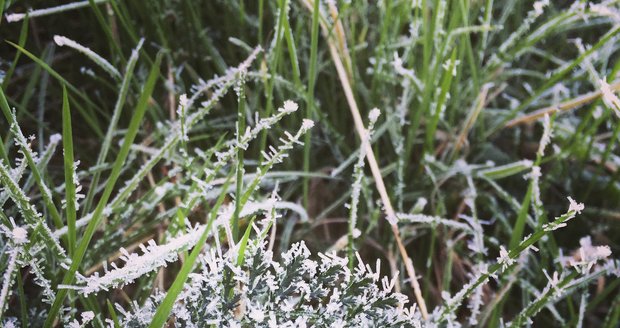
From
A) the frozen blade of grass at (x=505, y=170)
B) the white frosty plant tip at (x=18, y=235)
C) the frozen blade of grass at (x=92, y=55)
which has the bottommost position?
the frozen blade of grass at (x=505, y=170)

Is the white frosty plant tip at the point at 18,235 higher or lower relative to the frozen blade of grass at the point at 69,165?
lower

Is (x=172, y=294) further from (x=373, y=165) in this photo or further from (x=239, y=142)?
(x=373, y=165)

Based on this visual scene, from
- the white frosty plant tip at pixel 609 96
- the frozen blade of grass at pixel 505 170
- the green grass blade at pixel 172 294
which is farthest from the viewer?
the frozen blade of grass at pixel 505 170

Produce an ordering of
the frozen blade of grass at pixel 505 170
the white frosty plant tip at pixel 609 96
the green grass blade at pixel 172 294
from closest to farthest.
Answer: the green grass blade at pixel 172 294
the white frosty plant tip at pixel 609 96
the frozen blade of grass at pixel 505 170

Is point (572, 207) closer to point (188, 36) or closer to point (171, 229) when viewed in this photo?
point (171, 229)

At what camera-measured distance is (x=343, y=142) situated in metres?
0.82

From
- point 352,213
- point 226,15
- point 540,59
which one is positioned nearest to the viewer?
point 352,213

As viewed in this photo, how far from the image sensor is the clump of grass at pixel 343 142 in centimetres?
67

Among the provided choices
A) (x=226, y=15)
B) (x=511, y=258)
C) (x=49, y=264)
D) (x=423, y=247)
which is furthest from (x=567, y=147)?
(x=49, y=264)

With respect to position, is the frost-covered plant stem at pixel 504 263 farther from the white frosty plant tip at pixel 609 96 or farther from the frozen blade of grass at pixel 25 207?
the frozen blade of grass at pixel 25 207

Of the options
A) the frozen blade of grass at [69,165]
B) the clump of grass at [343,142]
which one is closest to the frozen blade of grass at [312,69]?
the clump of grass at [343,142]

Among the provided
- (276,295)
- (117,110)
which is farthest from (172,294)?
(117,110)

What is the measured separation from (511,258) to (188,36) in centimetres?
52

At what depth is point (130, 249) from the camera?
716mm
